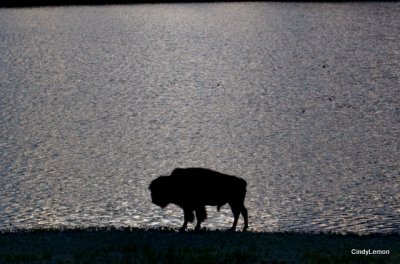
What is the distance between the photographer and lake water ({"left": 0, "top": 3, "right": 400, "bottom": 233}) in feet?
77.8

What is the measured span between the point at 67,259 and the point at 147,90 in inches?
1374

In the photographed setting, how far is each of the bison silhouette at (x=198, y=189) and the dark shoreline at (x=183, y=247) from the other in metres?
0.52

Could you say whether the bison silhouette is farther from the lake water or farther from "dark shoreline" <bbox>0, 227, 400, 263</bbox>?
the lake water

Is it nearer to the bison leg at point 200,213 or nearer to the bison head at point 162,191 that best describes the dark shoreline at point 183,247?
the bison leg at point 200,213

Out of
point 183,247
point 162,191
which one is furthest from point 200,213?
point 183,247

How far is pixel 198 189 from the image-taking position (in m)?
16.0

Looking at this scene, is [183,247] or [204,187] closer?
[183,247]

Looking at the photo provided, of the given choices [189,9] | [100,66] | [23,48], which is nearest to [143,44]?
[23,48]

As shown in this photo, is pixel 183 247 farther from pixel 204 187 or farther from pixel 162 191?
pixel 162 191

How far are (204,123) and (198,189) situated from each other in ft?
71.7

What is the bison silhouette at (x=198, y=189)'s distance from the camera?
16.0 meters

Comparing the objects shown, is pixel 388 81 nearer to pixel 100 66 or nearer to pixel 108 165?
pixel 100 66

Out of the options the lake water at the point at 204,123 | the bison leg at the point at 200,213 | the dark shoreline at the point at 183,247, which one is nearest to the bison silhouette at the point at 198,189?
the bison leg at the point at 200,213

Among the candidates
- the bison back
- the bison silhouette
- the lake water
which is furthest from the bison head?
the lake water
